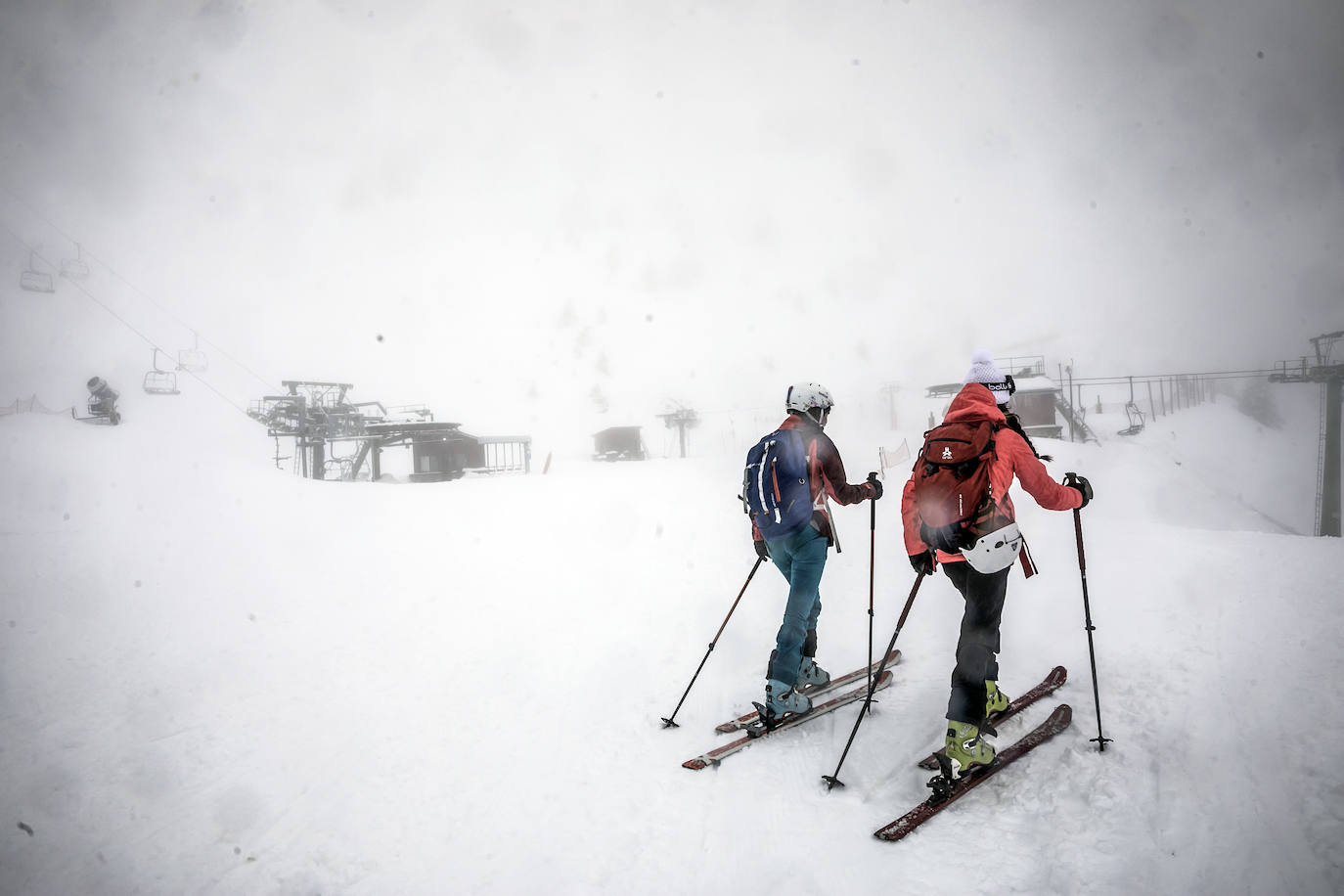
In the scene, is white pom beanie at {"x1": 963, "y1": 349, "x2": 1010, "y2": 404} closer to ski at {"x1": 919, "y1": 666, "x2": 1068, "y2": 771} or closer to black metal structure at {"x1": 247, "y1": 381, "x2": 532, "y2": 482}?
ski at {"x1": 919, "y1": 666, "x2": 1068, "y2": 771}

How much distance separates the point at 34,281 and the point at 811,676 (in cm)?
2846

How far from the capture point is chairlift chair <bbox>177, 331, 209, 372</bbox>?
24391 millimetres

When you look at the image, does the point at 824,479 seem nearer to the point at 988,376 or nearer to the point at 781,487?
the point at 781,487

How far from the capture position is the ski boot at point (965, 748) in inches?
131

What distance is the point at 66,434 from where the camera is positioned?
14.0m

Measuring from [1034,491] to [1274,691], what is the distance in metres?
2.35

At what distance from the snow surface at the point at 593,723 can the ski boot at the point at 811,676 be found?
14.9 inches

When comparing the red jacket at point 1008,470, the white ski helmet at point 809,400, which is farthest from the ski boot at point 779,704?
the white ski helmet at point 809,400

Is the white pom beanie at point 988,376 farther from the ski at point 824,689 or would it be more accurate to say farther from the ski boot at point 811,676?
the ski boot at point 811,676

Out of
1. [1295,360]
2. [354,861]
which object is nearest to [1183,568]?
[354,861]

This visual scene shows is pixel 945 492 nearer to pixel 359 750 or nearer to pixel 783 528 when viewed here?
pixel 783 528

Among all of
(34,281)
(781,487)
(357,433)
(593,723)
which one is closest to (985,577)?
(781,487)

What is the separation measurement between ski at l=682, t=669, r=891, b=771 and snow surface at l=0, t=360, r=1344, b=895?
9 centimetres

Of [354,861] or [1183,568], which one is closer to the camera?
[354,861]
